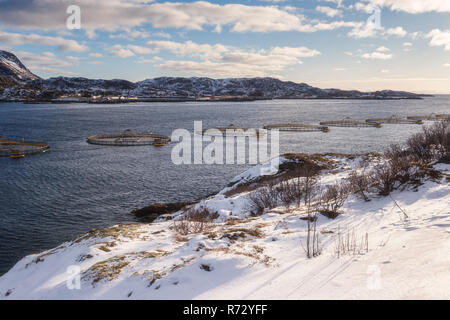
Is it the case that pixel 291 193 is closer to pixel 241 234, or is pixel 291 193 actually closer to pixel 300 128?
pixel 241 234

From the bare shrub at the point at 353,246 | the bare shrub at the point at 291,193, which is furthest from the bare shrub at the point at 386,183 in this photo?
the bare shrub at the point at 353,246

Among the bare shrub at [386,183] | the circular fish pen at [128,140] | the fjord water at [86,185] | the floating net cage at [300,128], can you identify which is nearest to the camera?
the bare shrub at [386,183]

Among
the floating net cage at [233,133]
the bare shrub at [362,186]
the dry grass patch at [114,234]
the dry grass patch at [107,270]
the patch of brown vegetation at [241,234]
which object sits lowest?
the dry grass patch at [114,234]

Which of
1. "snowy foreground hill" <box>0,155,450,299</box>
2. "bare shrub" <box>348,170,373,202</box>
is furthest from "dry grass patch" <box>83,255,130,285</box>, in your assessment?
"bare shrub" <box>348,170,373,202</box>

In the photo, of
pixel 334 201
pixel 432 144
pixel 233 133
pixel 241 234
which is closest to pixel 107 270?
pixel 241 234

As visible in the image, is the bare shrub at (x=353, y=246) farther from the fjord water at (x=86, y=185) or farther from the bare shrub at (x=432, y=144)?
the fjord water at (x=86, y=185)
